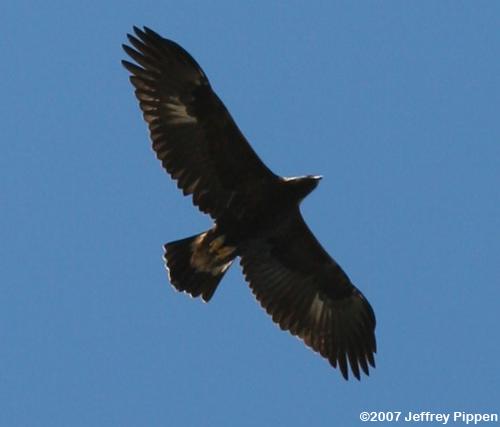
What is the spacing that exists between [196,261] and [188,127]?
173 centimetres

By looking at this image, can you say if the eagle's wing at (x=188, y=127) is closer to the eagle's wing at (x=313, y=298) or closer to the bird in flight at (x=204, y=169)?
the bird in flight at (x=204, y=169)

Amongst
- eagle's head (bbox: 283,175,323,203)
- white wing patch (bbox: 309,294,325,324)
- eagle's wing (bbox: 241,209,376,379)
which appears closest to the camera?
eagle's head (bbox: 283,175,323,203)

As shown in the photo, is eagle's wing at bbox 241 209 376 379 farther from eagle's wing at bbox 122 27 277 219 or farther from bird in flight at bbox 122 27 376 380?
eagle's wing at bbox 122 27 277 219

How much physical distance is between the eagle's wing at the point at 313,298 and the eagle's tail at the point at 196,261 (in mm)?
706

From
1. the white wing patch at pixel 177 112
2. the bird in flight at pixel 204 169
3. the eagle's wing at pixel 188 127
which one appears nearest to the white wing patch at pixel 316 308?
the bird in flight at pixel 204 169

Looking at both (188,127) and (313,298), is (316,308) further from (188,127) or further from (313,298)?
(188,127)

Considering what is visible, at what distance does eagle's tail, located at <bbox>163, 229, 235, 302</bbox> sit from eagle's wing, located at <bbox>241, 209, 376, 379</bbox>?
0.71 m

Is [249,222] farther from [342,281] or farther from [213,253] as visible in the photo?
[342,281]

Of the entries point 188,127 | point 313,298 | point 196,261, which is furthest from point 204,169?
point 313,298

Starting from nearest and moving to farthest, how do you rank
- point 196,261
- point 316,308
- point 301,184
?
→ point 301,184 < point 196,261 < point 316,308

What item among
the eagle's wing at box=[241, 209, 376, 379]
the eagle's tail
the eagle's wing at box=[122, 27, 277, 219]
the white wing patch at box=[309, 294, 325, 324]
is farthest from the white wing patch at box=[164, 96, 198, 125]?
the white wing patch at box=[309, 294, 325, 324]

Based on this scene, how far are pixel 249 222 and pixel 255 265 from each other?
1.07m

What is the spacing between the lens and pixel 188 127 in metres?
17.3

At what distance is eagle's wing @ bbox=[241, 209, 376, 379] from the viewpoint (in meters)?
18.2
